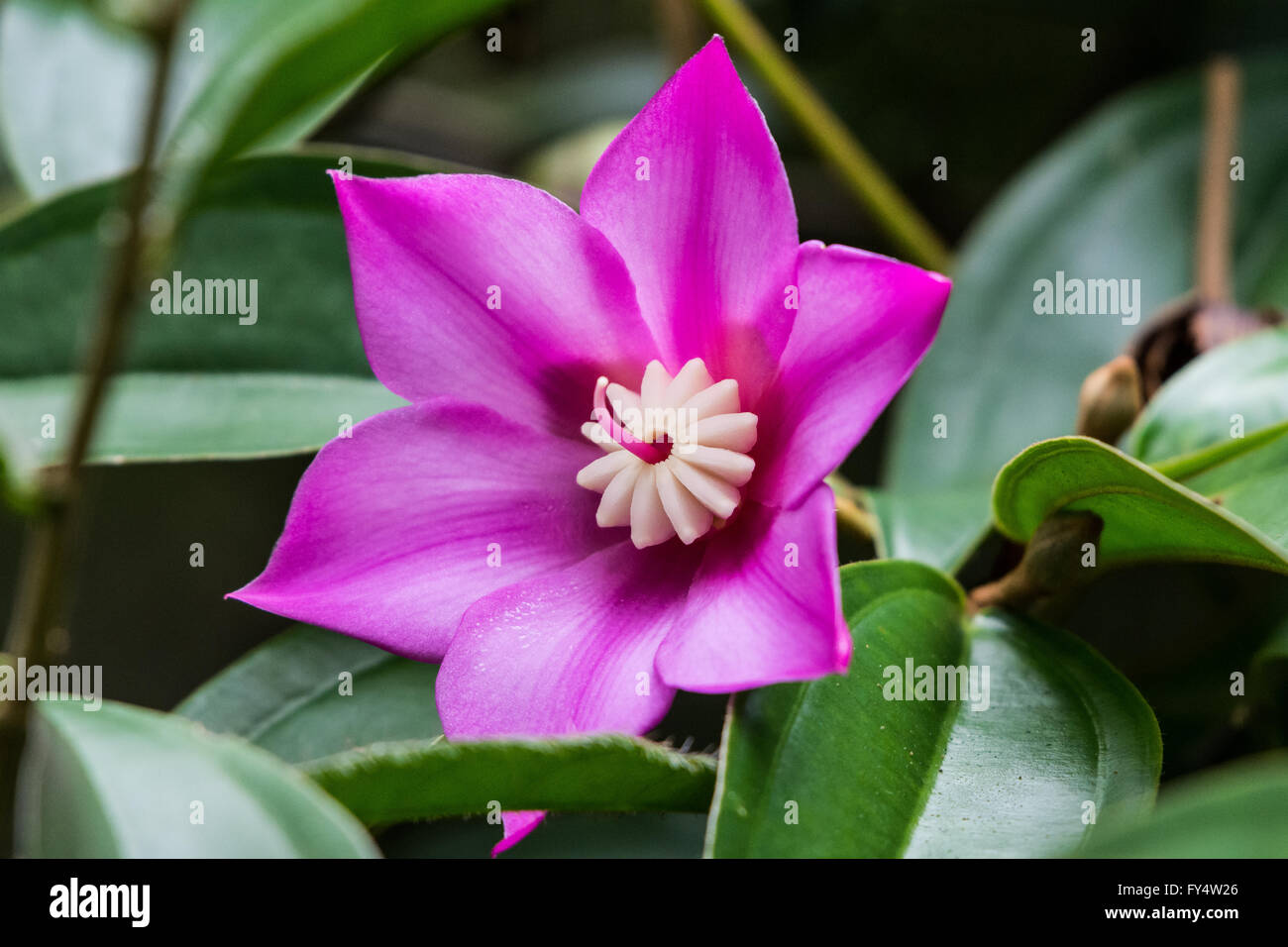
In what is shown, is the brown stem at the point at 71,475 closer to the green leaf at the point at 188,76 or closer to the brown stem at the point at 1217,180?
the green leaf at the point at 188,76

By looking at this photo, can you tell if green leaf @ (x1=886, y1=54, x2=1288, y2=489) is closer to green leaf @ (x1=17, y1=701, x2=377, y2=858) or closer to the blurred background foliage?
the blurred background foliage

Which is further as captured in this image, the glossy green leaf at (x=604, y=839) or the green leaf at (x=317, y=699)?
the glossy green leaf at (x=604, y=839)

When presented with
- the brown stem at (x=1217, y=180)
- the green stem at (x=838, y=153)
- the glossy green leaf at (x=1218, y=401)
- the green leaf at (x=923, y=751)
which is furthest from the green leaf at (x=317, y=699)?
the brown stem at (x=1217, y=180)

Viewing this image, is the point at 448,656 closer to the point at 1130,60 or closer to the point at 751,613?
the point at 751,613

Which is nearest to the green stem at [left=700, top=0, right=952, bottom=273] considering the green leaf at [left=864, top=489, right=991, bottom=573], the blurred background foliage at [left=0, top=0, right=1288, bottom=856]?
the blurred background foliage at [left=0, top=0, right=1288, bottom=856]

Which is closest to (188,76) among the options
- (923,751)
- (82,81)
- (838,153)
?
(82,81)
